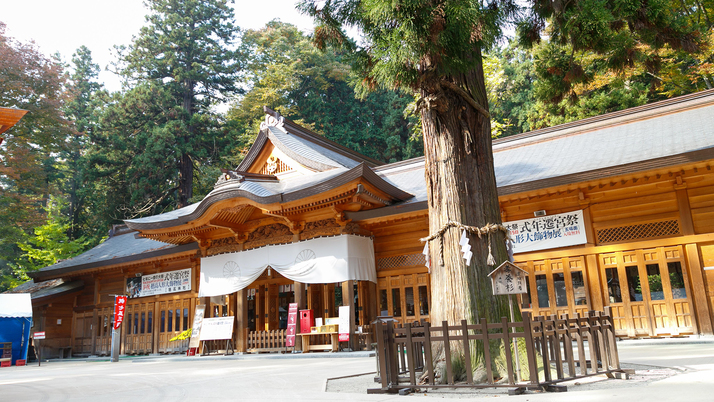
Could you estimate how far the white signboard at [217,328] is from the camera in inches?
550

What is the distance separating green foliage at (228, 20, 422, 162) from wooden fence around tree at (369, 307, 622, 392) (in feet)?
75.6

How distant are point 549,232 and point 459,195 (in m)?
5.97

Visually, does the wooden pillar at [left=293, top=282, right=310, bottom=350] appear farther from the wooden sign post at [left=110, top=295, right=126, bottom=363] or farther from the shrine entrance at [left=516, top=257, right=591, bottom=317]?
the shrine entrance at [left=516, top=257, right=591, bottom=317]

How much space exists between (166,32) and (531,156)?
1010 inches

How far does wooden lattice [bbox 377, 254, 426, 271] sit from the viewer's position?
12.7 meters

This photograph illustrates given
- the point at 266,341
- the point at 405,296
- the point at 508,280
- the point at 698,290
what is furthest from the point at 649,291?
the point at 266,341

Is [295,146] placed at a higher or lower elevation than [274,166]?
higher

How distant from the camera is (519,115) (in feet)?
83.7

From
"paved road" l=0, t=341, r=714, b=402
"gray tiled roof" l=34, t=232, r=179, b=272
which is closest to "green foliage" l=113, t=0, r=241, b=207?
"gray tiled roof" l=34, t=232, r=179, b=272

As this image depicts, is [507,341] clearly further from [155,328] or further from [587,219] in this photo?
[155,328]

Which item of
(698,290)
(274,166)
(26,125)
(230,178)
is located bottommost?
(698,290)

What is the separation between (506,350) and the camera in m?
4.75

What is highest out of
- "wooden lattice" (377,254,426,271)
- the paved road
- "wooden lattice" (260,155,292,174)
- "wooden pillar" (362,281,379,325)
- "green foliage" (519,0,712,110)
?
"wooden lattice" (260,155,292,174)

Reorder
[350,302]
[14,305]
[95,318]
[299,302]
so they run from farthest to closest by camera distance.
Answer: [95,318] < [14,305] < [299,302] < [350,302]
